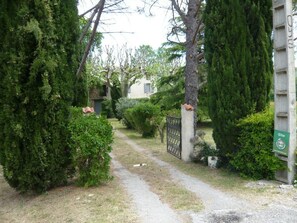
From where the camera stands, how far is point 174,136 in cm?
1045

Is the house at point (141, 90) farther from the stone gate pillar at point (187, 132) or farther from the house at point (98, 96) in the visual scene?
the stone gate pillar at point (187, 132)

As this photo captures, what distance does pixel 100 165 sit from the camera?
20.5 feet

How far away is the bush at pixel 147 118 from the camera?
15953 mm

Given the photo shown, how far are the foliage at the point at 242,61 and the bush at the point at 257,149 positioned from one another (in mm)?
342

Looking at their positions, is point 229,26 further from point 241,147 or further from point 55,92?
point 55,92

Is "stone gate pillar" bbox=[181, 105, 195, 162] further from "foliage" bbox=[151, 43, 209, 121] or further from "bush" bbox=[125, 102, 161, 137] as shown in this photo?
"foliage" bbox=[151, 43, 209, 121]

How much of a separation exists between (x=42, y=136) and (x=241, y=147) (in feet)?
12.5

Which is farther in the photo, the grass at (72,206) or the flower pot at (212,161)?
the flower pot at (212,161)

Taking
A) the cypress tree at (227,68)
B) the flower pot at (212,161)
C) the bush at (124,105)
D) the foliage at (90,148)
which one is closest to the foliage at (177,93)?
the bush at (124,105)

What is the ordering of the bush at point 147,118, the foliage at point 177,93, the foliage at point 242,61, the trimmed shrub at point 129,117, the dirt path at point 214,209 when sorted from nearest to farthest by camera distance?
the dirt path at point 214,209 → the foliage at point 242,61 → the bush at point 147,118 → the trimmed shrub at point 129,117 → the foliage at point 177,93

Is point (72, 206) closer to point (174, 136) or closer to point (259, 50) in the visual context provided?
point (259, 50)

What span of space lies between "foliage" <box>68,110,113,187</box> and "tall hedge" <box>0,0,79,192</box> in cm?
28

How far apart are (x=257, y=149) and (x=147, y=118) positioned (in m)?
9.96

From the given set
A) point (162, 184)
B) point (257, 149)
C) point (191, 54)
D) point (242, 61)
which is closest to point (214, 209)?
point (162, 184)
